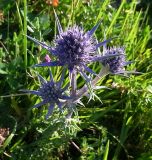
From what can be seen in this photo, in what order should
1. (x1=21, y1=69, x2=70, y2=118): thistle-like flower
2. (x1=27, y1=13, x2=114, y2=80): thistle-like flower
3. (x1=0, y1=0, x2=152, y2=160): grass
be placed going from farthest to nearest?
(x1=0, y1=0, x2=152, y2=160): grass
(x1=21, y1=69, x2=70, y2=118): thistle-like flower
(x1=27, y1=13, x2=114, y2=80): thistle-like flower

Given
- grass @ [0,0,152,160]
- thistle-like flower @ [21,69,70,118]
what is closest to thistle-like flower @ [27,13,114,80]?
thistle-like flower @ [21,69,70,118]

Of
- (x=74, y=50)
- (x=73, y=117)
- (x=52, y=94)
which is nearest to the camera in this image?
(x=74, y=50)

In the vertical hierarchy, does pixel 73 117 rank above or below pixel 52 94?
below

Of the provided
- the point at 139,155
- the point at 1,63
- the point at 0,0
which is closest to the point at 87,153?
the point at 139,155

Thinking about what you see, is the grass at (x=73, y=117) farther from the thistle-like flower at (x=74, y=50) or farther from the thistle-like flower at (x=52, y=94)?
the thistle-like flower at (x=74, y=50)

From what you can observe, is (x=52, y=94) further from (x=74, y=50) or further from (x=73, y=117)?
(x=73, y=117)

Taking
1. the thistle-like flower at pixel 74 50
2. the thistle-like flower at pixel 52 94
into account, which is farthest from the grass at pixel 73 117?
the thistle-like flower at pixel 74 50

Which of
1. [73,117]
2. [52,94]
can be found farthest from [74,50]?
[73,117]

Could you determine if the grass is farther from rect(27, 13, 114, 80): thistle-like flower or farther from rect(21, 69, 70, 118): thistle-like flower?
rect(27, 13, 114, 80): thistle-like flower
